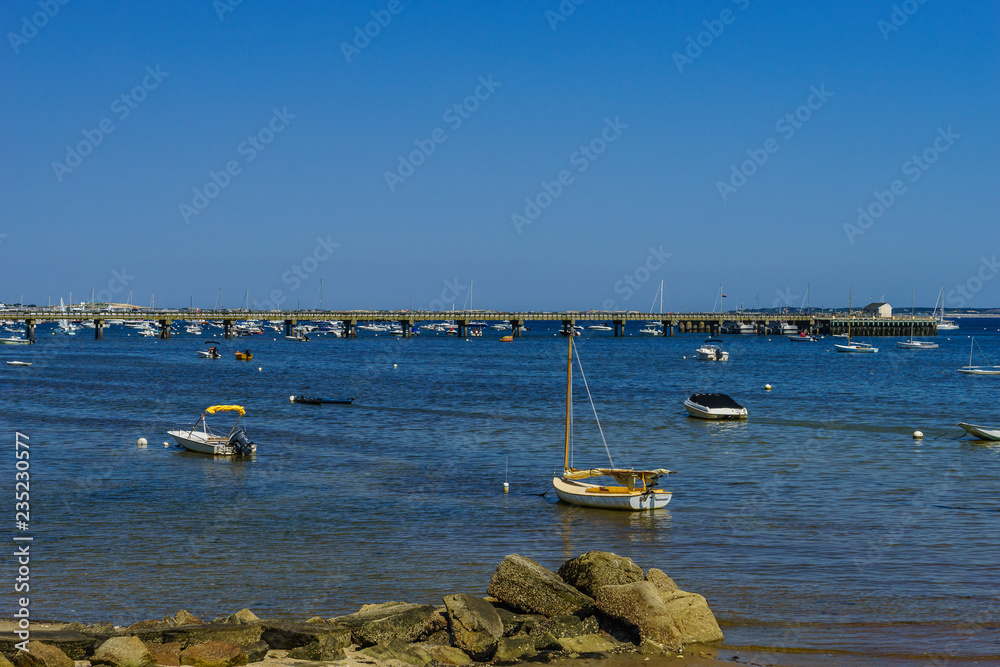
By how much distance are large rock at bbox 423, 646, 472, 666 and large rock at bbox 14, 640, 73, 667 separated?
5.59m

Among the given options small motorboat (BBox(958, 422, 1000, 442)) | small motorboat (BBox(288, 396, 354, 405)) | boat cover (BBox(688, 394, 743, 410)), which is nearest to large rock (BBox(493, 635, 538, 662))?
small motorboat (BBox(958, 422, 1000, 442))

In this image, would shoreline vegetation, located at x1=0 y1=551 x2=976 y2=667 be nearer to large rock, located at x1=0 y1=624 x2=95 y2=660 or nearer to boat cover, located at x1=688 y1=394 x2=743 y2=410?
large rock, located at x1=0 y1=624 x2=95 y2=660

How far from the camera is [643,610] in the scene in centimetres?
1573

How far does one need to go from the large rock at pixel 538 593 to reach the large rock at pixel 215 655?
4928mm

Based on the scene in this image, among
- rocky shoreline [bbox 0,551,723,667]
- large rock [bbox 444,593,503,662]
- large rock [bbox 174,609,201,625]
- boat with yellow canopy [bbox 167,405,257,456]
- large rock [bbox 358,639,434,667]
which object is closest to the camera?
rocky shoreline [bbox 0,551,723,667]

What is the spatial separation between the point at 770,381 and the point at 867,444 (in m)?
44.7

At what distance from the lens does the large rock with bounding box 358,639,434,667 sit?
14.5m

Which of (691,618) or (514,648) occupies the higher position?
(691,618)

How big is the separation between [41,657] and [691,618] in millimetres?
10730

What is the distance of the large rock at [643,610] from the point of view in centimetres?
1567

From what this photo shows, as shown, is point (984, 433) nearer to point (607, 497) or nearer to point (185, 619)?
point (607, 497)

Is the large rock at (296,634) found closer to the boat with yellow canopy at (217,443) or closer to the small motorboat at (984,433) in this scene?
the boat with yellow canopy at (217,443)

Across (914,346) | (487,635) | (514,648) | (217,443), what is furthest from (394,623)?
(914,346)

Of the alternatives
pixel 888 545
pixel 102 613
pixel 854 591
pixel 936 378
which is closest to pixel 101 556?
pixel 102 613
